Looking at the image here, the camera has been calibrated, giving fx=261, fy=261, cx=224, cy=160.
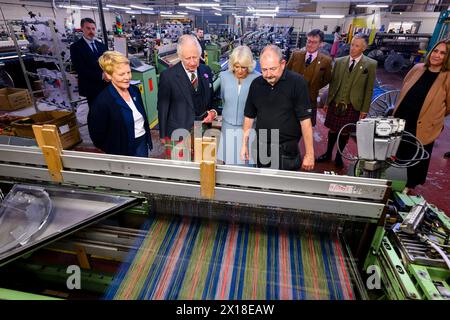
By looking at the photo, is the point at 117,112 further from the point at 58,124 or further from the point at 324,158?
the point at 324,158

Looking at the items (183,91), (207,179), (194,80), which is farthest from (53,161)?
(194,80)

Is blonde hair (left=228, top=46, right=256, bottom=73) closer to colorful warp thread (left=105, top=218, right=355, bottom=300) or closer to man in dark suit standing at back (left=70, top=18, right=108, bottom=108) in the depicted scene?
colorful warp thread (left=105, top=218, right=355, bottom=300)

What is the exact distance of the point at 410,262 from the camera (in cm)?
123

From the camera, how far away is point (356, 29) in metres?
13.5

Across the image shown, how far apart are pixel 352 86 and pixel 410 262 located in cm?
219

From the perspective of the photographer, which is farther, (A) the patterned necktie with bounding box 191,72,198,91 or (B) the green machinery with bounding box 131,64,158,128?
(B) the green machinery with bounding box 131,64,158,128

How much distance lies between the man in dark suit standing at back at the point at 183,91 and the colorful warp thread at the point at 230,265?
0.99 metres

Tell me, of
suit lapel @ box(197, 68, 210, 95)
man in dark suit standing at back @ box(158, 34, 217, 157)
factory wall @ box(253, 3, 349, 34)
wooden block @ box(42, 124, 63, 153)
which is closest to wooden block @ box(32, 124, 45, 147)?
wooden block @ box(42, 124, 63, 153)

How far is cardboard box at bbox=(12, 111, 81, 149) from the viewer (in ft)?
12.0

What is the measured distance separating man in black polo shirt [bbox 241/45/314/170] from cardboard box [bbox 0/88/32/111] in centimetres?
598

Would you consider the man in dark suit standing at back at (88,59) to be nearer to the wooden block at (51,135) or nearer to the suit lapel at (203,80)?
the suit lapel at (203,80)

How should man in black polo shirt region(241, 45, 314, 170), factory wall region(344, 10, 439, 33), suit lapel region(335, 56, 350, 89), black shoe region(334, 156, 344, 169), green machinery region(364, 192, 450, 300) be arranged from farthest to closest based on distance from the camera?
factory wall region(344, 10, 439, 33), black shoe region(334, 156, 344, 169), suit lapel region(335, 56, 350, 89), man in black polo shirt region(241, 45, 314, 170), green machinery region(364, 192, 450, 300)

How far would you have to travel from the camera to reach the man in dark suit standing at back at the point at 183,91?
6.70 ft
